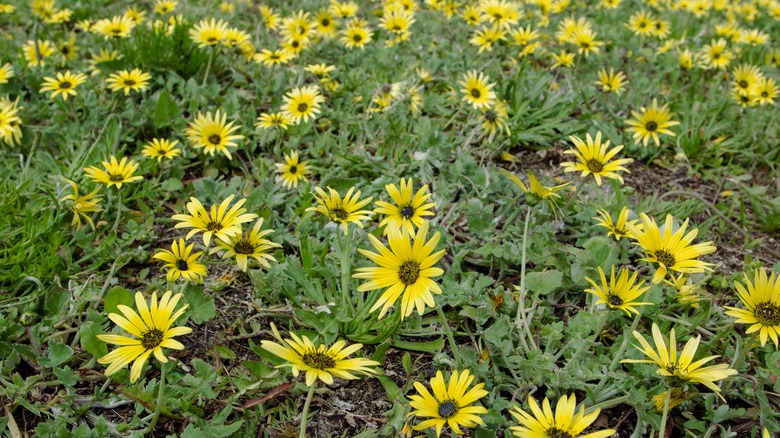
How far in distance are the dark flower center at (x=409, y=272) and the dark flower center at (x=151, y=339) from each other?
35.2 inches

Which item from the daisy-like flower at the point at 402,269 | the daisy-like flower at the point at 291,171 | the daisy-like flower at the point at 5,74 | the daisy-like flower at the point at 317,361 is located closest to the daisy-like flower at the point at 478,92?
the daisy-like flower at the point at 291,171

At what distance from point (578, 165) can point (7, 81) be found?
3759 mm

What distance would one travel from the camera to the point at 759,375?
2455mm

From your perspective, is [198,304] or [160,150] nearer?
[198,304]

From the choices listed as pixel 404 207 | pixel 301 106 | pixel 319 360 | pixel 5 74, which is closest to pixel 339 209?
pixel 404 207

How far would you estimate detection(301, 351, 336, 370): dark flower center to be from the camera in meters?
2.08

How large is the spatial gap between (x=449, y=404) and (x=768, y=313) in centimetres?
124

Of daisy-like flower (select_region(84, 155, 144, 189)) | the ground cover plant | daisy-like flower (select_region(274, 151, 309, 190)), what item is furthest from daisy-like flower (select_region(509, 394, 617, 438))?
daisy-like flower (select_region(84, 155, 144, 189))

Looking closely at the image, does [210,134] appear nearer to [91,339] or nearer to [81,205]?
[81,205]

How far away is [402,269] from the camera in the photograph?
91.2 inches

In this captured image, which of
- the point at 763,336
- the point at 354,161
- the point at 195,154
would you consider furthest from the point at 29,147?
the point at 763,336

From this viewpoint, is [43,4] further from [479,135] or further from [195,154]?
[479,135]

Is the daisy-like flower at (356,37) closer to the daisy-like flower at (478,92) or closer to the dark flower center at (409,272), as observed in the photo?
the daisy-like flower at (478,92)

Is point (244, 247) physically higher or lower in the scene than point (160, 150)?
lower
